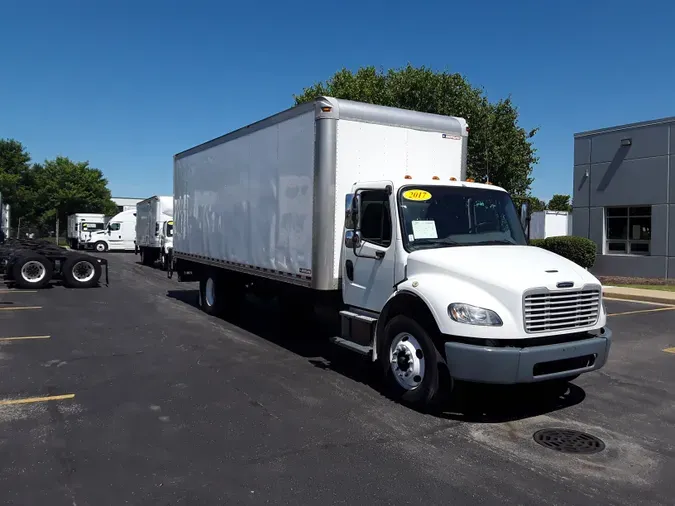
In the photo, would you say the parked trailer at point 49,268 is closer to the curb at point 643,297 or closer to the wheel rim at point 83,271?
the wheel rim at point 83,271

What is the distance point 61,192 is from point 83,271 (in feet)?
149

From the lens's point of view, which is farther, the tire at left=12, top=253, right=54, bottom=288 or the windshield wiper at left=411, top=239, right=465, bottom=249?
the tire at left=12, top=253, right=54, bottom=288

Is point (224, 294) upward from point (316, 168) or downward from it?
downward

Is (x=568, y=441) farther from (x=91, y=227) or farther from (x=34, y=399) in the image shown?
(x=91, y=227)

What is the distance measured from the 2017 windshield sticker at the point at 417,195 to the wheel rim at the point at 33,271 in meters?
14.3

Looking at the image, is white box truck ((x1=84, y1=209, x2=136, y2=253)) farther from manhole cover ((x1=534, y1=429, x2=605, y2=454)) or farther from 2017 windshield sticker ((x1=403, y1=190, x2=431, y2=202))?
manhole cover ((x1=534, y1=429, x2=605, y2=454))

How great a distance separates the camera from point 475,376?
202 inches

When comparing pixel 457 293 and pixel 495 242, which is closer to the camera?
pixel 457 293

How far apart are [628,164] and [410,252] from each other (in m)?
17.9

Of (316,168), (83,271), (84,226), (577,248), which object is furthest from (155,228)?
(84,226)

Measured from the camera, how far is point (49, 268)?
17188 mm

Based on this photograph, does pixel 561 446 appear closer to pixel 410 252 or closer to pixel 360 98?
pixel 410 252

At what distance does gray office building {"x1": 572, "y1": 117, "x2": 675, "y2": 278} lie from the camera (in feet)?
64.3

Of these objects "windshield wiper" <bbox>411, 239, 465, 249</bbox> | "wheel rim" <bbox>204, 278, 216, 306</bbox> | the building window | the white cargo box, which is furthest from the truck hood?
the building window
